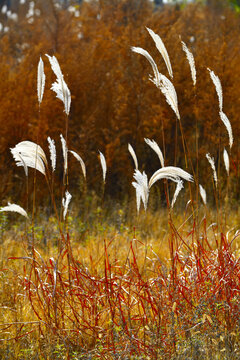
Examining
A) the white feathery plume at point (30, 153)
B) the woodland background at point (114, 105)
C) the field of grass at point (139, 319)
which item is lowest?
the field of grass at point (139, 319)

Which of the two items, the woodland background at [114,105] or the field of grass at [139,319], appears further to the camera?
the woodland background at [114,105]

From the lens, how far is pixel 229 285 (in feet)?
7.70

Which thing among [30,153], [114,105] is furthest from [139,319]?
[114,105]

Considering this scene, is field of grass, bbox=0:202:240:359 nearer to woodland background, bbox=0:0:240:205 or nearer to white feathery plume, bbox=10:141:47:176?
white feathery plume, bbox=10:141:47:176

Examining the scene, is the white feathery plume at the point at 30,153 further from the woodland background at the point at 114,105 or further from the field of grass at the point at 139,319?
the woodland background at the point at 114,105

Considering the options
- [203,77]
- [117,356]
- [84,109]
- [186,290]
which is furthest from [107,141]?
[117,356]

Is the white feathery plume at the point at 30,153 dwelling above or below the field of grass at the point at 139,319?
above

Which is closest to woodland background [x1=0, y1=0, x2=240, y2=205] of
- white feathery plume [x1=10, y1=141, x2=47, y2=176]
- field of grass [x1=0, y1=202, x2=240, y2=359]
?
field of grass [x1=0, y1=202, x2=240, y2=359]

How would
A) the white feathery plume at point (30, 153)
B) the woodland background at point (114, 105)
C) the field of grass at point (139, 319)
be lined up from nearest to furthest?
the white feathery plume at point (30, 153) < the field of grass at point (139, 319) < the woodland background at point (114, 105)

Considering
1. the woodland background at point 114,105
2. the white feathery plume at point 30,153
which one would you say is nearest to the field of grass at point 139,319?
the white feathery plume at point 30,153

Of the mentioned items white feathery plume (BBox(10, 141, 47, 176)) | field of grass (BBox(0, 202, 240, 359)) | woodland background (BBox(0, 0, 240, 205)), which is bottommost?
field of grass (BBox(0, 202, 240, 359))

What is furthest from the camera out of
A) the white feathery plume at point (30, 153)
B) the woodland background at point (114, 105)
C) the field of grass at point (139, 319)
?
the woodland background at point (114, 105)

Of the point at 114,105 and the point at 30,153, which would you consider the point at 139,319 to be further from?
the point at 114,105

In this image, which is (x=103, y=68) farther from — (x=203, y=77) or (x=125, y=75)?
(x=203, y=77)
